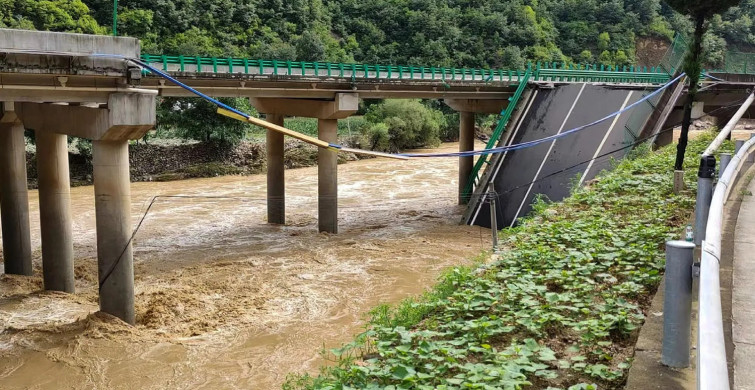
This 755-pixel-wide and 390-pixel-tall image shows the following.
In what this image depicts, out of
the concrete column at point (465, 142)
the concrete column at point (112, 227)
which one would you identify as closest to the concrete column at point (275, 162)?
the concrete column at point (465, 142)

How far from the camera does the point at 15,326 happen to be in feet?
47.4

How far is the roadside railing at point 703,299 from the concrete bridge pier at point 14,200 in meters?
17.7

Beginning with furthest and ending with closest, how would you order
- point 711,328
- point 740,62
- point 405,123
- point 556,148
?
point 405,123 → point 740,62 → point 556,148 → point 711,328

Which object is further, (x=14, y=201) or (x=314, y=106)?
(x=314, y=106)

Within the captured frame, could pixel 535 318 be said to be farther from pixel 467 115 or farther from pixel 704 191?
pixel 467 115

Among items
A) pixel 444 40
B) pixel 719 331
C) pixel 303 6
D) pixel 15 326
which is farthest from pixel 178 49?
pixel 719 331

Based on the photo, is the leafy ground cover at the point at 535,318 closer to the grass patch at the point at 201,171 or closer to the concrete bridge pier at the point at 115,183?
the concrete bridge pier at the point at 115,183

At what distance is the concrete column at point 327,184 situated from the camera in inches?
969

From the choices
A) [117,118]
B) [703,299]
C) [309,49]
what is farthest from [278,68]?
[309,49]

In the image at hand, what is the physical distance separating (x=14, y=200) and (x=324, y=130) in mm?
10698

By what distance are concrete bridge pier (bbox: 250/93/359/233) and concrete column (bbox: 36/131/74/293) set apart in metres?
9.53

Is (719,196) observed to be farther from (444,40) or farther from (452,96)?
(444,40)

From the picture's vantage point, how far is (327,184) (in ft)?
81.8

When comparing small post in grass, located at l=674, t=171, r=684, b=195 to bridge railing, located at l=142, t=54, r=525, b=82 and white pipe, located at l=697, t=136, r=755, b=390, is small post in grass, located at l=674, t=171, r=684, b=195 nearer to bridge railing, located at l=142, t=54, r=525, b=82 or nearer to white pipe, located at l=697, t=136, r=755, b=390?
white pipe, located at l=697, t=136, r=755, b=390
